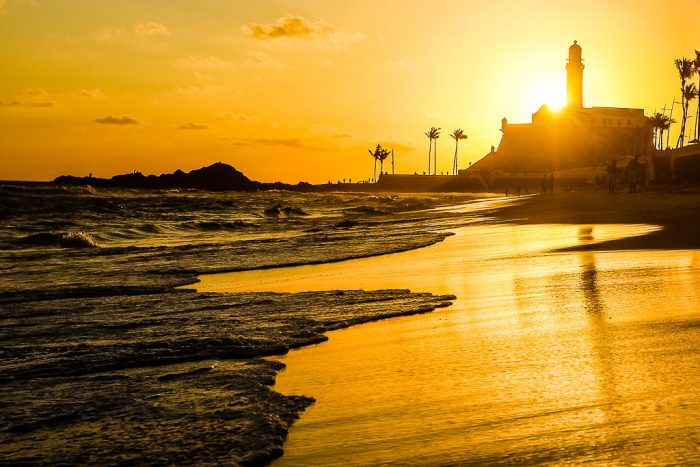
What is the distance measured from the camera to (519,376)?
3971mm

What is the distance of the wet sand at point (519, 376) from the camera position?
9.52 feet

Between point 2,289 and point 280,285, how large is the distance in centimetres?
402

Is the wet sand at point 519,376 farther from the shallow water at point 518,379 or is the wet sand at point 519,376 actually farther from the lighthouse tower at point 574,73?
the lighthouse tower at point 574,73

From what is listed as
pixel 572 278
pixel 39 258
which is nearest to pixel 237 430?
pixel 572 278

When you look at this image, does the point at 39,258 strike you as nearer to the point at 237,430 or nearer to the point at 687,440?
the point at 237,430

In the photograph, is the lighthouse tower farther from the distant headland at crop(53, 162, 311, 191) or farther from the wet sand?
the wet sand

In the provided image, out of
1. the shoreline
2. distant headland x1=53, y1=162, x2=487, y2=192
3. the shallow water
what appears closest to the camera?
the shallow water

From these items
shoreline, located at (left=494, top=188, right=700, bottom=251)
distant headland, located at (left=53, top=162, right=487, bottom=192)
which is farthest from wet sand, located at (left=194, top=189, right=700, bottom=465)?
distant headland, located at (left=53, top=162, right=487, bottom=192)

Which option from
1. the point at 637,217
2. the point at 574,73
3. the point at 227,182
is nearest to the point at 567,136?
the point at 574,73

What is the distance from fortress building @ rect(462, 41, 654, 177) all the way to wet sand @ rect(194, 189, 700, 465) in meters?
114

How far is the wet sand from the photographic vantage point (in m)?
2.90

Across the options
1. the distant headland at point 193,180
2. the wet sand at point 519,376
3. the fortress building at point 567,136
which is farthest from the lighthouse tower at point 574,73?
the wet sand at point 519,376

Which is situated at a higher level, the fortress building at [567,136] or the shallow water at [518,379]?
the fortress building at [567,136]

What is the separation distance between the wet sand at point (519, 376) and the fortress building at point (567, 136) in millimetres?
114189
